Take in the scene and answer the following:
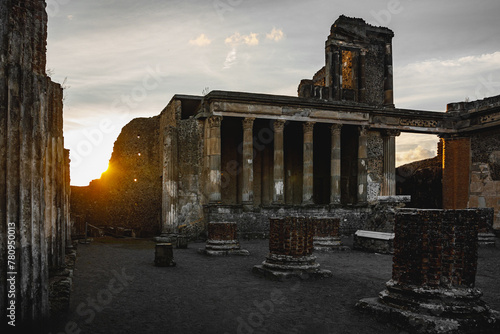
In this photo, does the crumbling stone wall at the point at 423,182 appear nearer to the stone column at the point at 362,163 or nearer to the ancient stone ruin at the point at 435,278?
the stone column at the point at 362,163

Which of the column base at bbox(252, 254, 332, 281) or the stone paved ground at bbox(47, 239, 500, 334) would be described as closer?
the stone paved ground at bbox(47, 239, 500, 334)

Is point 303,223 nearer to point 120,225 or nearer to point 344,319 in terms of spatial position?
point 344,319

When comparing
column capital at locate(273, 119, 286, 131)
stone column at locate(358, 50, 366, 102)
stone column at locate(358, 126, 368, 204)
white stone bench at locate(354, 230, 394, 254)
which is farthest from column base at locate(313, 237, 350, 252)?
stone column at locate(358, 50, 366, 102)

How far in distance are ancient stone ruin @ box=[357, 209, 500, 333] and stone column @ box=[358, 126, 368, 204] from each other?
588 inches

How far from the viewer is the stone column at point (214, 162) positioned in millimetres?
17094

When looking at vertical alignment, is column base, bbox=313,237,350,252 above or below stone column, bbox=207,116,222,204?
below

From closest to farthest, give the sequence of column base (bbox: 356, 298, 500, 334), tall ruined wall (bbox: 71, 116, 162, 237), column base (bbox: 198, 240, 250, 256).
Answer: column base (bbox: 356, 298, 500, 334), column base (bbox: 198, 240, 250, 256), tall ruined wall (bbox: 71, 116, 162, 237)

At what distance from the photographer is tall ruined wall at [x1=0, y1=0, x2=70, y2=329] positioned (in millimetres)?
3879

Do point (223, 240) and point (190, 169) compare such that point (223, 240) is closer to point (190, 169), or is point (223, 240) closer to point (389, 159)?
point (190, 169)

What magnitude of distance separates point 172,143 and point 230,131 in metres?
4.74

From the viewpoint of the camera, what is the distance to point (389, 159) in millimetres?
21375

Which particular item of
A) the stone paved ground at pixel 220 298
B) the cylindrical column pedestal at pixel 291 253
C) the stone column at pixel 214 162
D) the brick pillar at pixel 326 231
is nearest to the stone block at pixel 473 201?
the brick pillar at pixel 326 231

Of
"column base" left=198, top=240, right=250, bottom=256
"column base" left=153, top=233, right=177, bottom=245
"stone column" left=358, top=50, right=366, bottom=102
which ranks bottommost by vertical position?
"column base" left=153, top=233, right=177, bottom=245

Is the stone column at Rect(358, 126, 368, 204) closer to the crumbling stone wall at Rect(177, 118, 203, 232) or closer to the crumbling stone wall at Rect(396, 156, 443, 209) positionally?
the crumbling stone wall at Rect(396, 156, 443, 209)
